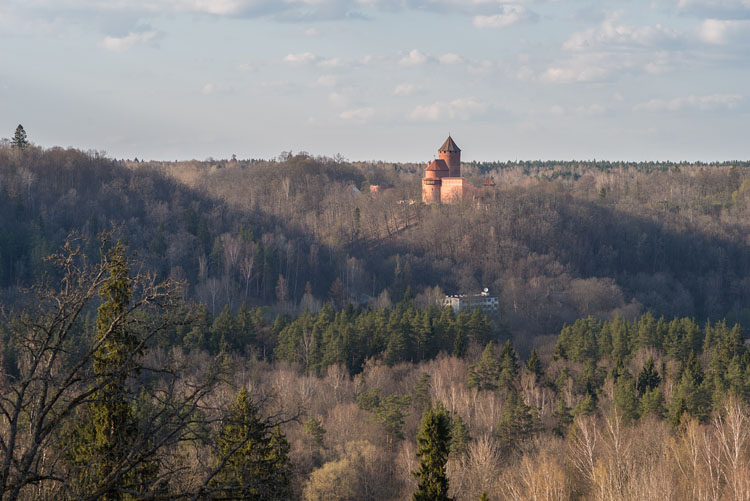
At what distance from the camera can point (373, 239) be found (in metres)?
93.2

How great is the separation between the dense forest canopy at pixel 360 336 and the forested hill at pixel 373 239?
0.34m

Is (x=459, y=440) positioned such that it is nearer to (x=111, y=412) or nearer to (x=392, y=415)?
(x=392, y=415)

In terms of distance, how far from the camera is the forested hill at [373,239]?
73250 millimetres

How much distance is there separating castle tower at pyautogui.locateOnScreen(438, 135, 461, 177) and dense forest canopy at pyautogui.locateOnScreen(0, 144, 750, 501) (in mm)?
4983

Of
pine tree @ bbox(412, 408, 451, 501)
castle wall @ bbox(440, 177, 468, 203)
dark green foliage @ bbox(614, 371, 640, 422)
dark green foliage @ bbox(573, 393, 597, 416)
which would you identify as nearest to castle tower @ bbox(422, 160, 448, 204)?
castle wall @ bbox(440, 177, 468, 203)

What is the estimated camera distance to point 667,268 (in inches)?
3824

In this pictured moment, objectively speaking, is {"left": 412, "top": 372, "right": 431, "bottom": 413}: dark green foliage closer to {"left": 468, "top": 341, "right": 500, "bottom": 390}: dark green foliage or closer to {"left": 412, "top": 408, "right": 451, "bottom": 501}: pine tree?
{"left": 468, "top": 341, "right": 500, "bottom": 390}: dark green foliage

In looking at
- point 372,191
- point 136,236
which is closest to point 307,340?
point 136,236

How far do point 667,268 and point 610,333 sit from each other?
2028 inches

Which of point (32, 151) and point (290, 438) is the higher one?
point (32, 151)

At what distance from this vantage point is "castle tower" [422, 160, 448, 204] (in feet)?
321

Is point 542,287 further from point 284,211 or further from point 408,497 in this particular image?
point 408,497

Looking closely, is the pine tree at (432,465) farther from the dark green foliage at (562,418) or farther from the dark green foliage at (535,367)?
the dark green foliage at (535,367)

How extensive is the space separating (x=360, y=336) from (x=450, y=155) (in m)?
56.9
